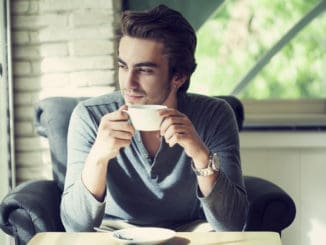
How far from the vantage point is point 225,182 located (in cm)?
181

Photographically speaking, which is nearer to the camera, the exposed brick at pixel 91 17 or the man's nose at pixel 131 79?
the man's nose at pixel 131 79

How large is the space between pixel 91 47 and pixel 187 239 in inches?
55.9

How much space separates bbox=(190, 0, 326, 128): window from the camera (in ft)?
9.66

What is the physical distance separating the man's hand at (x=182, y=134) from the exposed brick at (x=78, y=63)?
1050 mm

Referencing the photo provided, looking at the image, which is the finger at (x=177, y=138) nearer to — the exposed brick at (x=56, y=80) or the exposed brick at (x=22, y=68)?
the exposed brick at (x=56, y=80)

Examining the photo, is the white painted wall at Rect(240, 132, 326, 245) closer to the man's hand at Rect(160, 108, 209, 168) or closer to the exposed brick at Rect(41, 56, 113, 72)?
the exposed brick at Rect(41, 56, 113, 72)

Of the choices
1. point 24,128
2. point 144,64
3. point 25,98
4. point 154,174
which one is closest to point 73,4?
point 25,98

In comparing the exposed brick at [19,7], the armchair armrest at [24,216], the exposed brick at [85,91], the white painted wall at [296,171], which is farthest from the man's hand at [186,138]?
the exposed brick at [19,7]

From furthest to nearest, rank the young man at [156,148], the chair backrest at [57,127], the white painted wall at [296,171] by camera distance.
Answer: the white painted wall at [296,171], the chair backrest at [57,127], the young man at [156,148]

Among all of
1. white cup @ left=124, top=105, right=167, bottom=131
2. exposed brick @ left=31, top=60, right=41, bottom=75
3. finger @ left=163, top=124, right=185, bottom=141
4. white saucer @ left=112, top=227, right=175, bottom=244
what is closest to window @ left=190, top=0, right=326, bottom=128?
exposed brick @ left=31, top=60, right=41, bottom=75

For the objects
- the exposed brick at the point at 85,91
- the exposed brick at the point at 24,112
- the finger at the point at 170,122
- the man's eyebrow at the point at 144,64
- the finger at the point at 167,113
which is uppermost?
the man's eyebrow at the point at 144,64

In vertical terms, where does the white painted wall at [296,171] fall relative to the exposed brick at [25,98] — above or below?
below

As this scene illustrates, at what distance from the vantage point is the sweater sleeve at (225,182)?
71.1 inches

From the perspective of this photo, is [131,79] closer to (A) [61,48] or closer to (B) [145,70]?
(B) [145,70]
